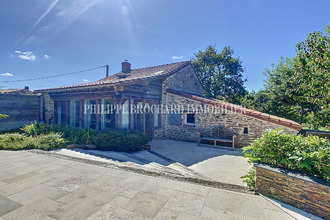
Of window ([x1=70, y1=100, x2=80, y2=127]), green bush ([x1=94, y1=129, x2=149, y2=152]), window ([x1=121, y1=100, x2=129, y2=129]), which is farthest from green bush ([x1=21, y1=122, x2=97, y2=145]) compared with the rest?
window ([x1=121, y1=100, x2=129, y2=129])

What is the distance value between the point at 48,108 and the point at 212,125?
40.7 feet

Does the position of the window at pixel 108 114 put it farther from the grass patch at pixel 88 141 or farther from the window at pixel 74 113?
the window at pixel 74 113

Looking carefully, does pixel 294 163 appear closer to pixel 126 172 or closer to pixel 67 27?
pixel 126 172

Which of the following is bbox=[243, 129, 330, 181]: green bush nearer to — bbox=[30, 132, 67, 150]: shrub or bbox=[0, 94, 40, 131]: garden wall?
bbox=[30, 132, 67, 150]: shrub

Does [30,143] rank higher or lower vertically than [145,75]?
lower

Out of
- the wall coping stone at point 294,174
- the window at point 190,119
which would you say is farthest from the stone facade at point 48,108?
the wall coping stone at point 294,174

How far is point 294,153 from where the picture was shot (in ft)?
9.74

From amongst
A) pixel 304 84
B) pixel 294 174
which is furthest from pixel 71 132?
pixel 304 84

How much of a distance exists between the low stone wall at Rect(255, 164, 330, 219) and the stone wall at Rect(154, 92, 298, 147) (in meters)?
5.55

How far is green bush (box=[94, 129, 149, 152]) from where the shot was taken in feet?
22.3

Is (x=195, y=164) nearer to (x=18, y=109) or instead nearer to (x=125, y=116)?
(x=125, y=116)

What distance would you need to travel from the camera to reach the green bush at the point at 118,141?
681cm

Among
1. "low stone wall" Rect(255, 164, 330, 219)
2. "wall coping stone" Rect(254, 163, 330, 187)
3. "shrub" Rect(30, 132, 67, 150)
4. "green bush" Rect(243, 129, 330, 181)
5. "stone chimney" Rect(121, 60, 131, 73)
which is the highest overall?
"stone chimney" Rect(121, 60, 131, 73)

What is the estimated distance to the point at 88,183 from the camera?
3.40 meters
